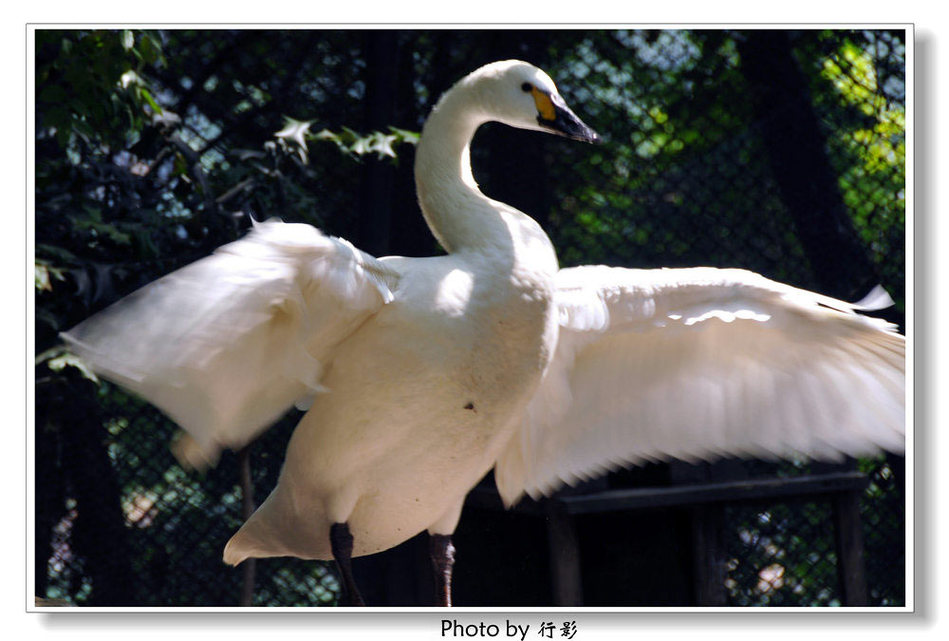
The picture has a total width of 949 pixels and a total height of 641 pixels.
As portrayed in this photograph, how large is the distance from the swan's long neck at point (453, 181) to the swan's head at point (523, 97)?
0.08ft

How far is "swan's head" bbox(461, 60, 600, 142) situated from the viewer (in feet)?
6.39

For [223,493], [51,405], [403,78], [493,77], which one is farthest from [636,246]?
[51,405]

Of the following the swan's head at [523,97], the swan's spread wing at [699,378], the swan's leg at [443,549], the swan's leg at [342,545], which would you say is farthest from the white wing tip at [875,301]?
the swan's leg at [342,545]

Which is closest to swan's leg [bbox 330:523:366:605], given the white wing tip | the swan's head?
the swan's head

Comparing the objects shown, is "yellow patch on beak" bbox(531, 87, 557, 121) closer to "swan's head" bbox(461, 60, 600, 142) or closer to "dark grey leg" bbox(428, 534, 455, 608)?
"swan's head" bbox(461, 60, 600, 142)

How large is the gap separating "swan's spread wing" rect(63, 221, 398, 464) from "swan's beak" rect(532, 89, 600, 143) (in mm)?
437

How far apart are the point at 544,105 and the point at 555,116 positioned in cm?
3

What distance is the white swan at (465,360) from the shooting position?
149 cm

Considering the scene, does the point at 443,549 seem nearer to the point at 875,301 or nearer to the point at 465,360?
the point at 465,360

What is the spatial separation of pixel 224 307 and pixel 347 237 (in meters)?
1.42

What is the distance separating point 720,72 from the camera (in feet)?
9.49

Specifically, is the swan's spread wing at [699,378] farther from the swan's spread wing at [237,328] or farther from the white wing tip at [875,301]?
the swan's spread wing at [237,328]

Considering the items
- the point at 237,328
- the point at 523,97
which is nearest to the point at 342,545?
the point at 237,328

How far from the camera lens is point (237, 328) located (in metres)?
1.49
